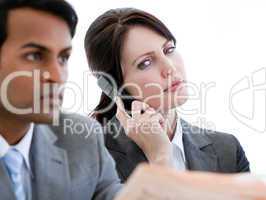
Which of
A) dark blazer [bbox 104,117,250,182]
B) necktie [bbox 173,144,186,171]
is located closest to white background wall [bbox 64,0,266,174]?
dark blazer [bbox 104,117,250,182]

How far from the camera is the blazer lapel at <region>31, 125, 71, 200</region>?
1.04m

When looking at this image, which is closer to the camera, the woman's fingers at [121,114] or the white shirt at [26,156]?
the white shirt at [26,156]

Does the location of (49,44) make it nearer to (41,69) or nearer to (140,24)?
(41,69)

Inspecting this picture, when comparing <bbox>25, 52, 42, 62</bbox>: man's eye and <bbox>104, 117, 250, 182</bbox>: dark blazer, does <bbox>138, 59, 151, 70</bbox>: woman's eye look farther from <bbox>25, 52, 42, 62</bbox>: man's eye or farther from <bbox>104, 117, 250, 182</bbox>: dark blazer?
<bbox>25, 52, 42, 62</bbox>: man's eye

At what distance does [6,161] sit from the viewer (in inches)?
39.6

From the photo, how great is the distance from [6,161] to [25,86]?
0.19 meters

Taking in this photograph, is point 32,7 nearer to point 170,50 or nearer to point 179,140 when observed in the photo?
point 170,50

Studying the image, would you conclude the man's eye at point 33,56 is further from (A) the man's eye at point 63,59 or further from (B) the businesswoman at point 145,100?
(B) the businesswoman at point 145,100

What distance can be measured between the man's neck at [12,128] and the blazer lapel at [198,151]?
2.42 ft

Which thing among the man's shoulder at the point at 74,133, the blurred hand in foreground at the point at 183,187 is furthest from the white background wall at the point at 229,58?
the blurred hand in foreground at the point at 183,187

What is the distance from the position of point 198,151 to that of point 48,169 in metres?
0.71

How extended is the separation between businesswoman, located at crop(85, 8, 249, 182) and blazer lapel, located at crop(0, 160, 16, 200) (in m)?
0.56

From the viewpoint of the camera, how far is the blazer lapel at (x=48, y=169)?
3.43ft

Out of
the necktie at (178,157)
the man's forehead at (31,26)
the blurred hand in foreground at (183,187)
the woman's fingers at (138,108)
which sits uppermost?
the man's forehead at (31,26)
